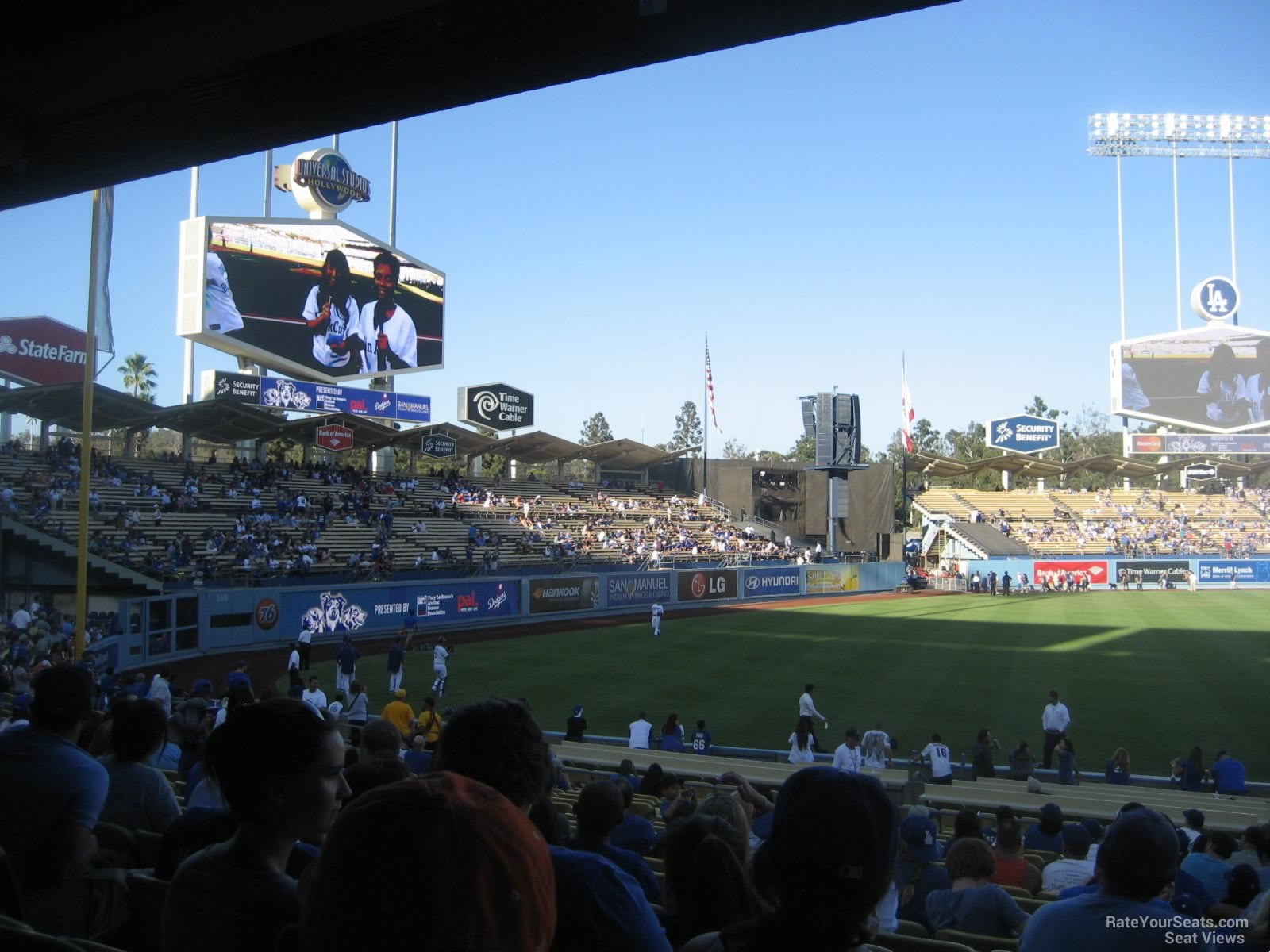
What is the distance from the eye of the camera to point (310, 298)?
4244 centimetres

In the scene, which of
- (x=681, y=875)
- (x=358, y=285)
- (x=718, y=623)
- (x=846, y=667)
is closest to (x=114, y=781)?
(x=681, y=875)

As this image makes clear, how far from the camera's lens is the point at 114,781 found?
4.33 m

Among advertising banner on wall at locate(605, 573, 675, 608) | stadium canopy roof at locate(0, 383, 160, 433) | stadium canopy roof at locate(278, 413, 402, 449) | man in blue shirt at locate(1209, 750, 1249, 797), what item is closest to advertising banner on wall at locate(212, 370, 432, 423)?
stadium canopy roof at locate(278, 413, 402, 449)

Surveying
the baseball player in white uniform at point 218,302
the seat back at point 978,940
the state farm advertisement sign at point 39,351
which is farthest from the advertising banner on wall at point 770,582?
the seat back at point 978,940

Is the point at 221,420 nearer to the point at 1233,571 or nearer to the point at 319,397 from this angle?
the point at 319,397

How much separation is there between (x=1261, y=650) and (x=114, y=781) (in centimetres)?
3413

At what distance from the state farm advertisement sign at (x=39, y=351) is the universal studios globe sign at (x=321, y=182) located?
10844 mm

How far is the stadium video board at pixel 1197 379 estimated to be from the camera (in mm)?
69312

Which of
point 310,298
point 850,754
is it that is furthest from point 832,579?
point 850,754

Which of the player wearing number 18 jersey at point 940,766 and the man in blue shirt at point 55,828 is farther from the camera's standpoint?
the player wearing number 18 jersey at point 940,766

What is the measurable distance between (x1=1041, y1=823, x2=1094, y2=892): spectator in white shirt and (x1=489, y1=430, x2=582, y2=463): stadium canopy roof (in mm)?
45694

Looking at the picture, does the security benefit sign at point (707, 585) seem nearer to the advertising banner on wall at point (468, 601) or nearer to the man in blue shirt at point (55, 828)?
the advertising banner on wall at point (468, 601)

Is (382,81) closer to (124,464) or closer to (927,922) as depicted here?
(927,922)

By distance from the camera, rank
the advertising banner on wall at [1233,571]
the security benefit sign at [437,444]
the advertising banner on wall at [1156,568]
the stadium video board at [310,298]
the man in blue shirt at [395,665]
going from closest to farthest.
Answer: the man in blue shirt at [395,665], the stadium video board at [310,298], the security benefit sign at [437,444], the advertising banner on wall at [1156,568], the advertising banner on wall at [1233,571]
